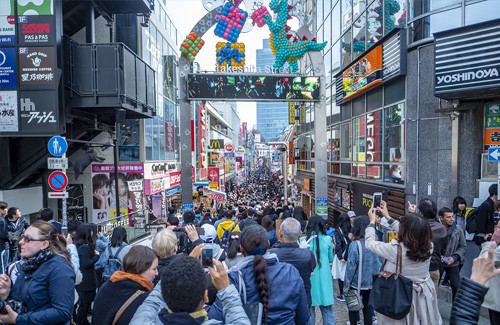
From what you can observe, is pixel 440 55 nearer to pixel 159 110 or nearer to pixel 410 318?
pixel 410 318

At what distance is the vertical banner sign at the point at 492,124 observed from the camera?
8.50m

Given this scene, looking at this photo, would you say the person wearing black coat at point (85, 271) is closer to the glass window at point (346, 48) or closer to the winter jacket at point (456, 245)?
the winter jacket at point (456, 245)

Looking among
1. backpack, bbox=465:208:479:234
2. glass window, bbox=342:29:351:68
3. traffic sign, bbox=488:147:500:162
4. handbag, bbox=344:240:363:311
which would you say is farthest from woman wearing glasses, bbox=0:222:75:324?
glass window, bbox=342:29:351:68

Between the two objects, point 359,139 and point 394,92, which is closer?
point 394,92

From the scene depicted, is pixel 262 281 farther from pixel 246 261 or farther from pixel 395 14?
pixel 395 14

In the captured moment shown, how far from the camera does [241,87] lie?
12.1m

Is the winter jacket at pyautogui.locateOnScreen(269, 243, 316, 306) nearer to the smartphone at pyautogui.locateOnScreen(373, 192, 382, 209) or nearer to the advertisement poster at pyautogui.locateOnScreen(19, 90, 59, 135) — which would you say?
the smartphone at pyautogui.locateOnScreen(373, 192, 382, 209)

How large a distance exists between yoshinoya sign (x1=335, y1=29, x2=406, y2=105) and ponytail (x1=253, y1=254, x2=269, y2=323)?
9.25 m

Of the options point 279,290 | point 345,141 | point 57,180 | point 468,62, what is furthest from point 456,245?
point 345,141

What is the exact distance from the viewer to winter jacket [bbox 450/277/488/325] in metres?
2.33

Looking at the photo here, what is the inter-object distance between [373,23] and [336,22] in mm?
5684

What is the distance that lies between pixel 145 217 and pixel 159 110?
8.62 meters

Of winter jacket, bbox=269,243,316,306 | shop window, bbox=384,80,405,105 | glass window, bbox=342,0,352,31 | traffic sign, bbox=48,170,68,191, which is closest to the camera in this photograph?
winter jacket, bbox=269,243,316,306

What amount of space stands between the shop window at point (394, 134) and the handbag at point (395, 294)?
26.4ft
